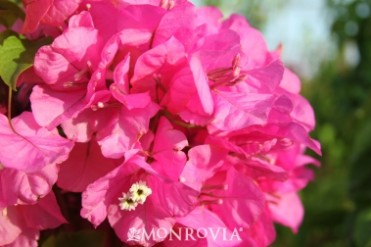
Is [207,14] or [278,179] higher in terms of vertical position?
[207,14]

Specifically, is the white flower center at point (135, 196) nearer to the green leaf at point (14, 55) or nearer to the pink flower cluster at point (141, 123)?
the pink flower cluster at point (141, 123)

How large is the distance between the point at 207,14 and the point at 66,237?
26 cm

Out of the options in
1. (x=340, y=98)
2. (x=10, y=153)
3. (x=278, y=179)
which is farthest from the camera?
(x=340, y=98)

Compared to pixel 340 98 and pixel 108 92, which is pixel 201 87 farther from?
pixel 340 98

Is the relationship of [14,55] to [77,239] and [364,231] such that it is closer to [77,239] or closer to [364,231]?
[77,239]

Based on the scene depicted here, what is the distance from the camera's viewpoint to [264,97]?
0.47 meters

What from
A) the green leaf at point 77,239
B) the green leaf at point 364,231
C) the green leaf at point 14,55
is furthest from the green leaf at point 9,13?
the green leaf at point 364,231

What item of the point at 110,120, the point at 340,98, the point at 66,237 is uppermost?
the point at 110,120

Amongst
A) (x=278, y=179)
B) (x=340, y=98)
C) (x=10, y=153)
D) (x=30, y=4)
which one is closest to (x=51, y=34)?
(x=30, y=4)

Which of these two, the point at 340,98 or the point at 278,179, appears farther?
the point at 340,98

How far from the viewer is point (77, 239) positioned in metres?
0.51

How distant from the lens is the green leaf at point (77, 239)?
1.64 feet

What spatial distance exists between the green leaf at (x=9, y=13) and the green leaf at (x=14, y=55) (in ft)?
0.17


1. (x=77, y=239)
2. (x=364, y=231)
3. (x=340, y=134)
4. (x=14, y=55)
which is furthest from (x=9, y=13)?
(x=340, y=134)
